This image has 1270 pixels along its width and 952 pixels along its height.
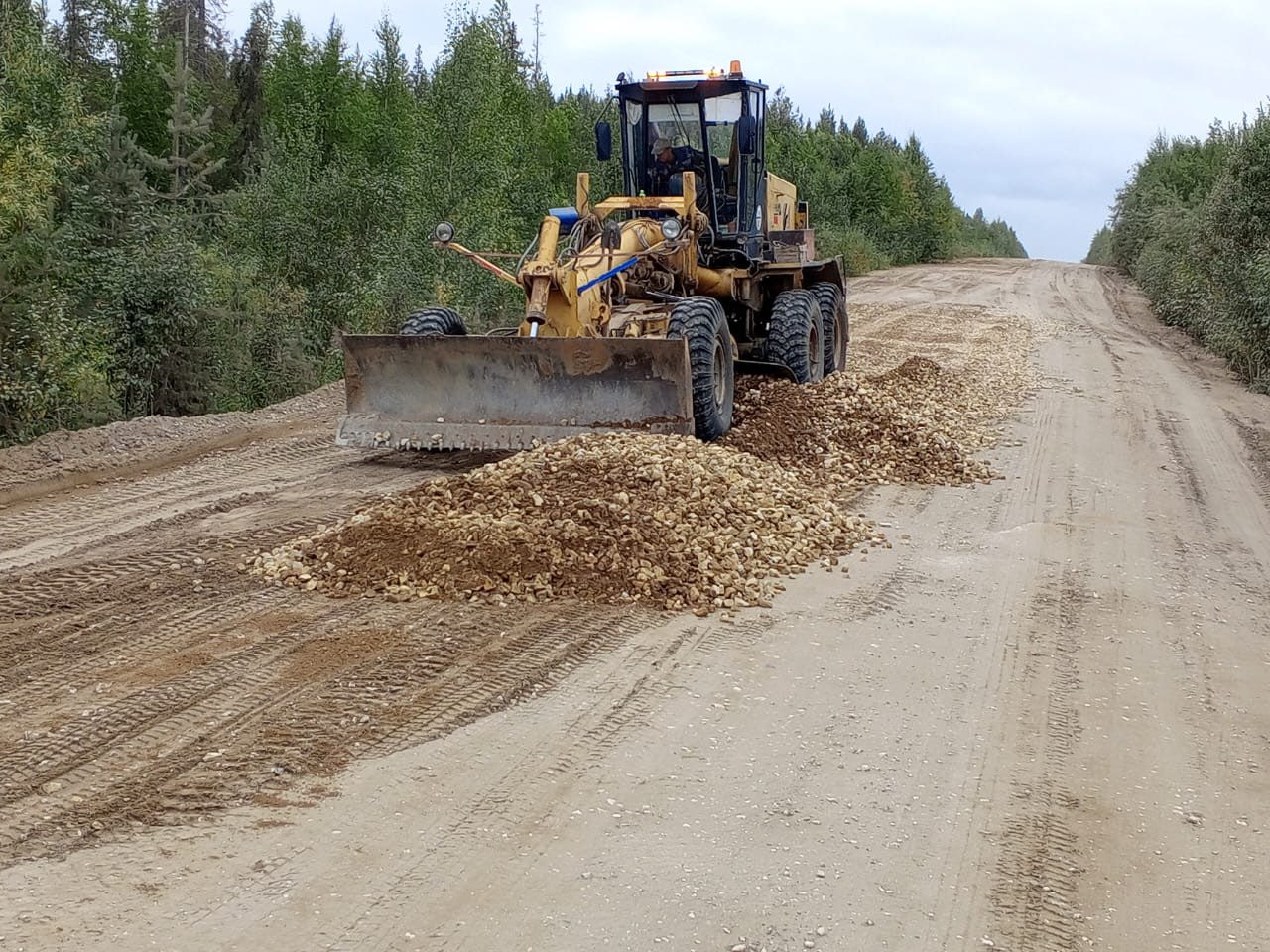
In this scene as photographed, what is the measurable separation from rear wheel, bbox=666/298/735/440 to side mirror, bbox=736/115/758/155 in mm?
2168

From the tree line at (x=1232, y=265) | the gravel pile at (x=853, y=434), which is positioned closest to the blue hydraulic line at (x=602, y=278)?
the gravel pile at (x=853, y=434)

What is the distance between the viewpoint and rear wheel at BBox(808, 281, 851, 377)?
12.7 meters

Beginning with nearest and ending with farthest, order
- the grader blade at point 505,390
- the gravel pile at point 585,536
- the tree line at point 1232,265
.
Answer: the gravel pile at point 585,536, the grader blade at point 505,390, the tree line at point 1232,265

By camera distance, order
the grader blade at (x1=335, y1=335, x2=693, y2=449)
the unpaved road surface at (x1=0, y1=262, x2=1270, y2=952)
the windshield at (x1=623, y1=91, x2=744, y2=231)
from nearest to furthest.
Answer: the unpaved road surface at (x1=0, y1=262, x2=1270, y2=952) < the grader blade at (x1=335, y1=335, x2=693, y2=449) < the windshield at (x1=623, y1=91, x2=744, y2=231)

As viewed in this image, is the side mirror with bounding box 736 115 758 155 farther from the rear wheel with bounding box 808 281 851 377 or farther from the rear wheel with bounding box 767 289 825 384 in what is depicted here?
the rear wheel with bounding box 808 281 851 377

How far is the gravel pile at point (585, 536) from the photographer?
6055 mm

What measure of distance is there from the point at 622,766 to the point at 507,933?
41.5 inches

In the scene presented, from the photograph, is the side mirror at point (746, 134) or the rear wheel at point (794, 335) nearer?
the side mirror at point (746, 134)

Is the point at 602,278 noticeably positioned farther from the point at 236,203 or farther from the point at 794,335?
the point at 236,203

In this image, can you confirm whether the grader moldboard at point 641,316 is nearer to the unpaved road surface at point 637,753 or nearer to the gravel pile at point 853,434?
the gravel pile at point 853,434

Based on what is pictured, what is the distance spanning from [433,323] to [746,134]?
339 cm

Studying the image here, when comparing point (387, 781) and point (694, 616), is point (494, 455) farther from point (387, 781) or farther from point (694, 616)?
point (387, 781)

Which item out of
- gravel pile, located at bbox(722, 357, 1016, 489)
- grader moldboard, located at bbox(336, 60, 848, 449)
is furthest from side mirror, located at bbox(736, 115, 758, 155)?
gravel pile, located at bbox(722, 357, 1016, 489)

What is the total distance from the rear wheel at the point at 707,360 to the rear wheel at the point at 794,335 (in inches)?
59.7
